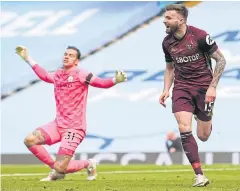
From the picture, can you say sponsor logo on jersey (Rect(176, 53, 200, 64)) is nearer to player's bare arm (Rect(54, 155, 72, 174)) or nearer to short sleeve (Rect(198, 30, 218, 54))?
short sleeve (Rect(198, 30, 218, 54))

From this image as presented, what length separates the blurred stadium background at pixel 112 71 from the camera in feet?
91.0

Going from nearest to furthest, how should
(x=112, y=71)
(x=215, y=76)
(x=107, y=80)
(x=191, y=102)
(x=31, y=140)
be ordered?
(x=215, y=76)
(x=191, y=102)
(x=107, y=80)
(x=31, y=140)
(x=112, y=71)

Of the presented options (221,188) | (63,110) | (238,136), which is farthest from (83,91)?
(238,136)

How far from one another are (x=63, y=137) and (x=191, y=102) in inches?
87.4

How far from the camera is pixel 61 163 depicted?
502 inches

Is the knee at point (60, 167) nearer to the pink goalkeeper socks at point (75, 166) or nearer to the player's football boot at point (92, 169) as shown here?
the pink goalkeeper socks at point (75, 166)

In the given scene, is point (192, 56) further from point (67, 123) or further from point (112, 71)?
point (112, 71)

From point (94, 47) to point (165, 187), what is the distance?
1824cm

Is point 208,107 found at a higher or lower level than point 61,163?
higher

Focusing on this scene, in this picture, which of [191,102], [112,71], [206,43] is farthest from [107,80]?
[112,71]

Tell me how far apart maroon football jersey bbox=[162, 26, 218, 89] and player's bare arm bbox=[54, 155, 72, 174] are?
6.87ft

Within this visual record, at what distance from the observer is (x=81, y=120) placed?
13078mm

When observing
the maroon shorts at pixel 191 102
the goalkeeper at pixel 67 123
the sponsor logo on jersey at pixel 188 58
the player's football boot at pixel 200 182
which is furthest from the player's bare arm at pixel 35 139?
the player's football boot at pixel 200 182

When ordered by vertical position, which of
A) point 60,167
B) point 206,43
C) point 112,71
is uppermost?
point 112,71
